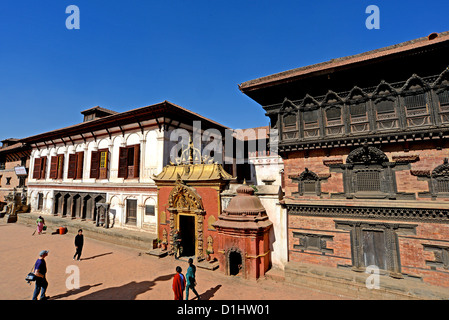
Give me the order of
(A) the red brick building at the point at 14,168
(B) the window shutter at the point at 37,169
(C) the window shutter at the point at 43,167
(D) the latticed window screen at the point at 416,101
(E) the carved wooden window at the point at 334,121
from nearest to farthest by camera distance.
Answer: (D) the latticed window screen at the point at 416,101, (E) the carved wooden window at the point at 334,121, (C) the window shutter at the point at 43,167, (B) the window shutter at the point at 37,169, (A) the red brick building at the point at 14,168

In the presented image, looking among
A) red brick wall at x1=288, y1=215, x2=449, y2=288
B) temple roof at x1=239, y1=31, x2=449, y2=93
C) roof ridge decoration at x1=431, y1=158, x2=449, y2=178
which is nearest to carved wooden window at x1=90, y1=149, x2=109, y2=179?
temple roof at x1=239, y1=31, x2=449, y2=93

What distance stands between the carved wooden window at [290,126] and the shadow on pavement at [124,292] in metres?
9.21

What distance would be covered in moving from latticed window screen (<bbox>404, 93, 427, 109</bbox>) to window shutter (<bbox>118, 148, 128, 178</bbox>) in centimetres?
1749

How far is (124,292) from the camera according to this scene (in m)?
8.59

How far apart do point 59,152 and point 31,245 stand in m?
11.1

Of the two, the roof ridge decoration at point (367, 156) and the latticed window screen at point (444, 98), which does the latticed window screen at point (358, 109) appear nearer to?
the roof ridge decoration at point (367, 156)

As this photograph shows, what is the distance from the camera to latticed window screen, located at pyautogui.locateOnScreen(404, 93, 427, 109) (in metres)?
8.82

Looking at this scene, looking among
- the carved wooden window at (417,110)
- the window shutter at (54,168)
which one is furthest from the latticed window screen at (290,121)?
the window shutter at (54,168)

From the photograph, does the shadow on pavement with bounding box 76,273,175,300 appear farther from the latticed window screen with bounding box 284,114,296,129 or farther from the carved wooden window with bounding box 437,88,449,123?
the carved wooden window with bounding box 437,88,449,123

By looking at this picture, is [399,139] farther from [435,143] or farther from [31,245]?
[31,245]

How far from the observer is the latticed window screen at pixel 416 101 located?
28.9ft

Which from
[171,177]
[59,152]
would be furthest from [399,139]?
[59,152]

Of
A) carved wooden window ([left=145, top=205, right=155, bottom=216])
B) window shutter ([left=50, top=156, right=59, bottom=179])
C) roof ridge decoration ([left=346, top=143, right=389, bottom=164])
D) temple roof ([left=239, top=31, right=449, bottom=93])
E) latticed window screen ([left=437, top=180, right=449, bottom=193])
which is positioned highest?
temple roof ([left=239, top=31, right=449, bottom=93])
